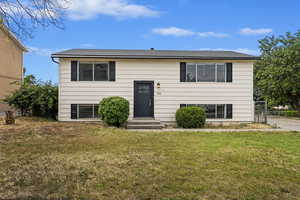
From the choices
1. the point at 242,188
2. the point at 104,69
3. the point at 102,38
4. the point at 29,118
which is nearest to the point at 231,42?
the point at 102,38

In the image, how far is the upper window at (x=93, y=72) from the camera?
11703mm

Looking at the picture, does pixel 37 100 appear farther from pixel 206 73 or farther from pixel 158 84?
pixel 206 73

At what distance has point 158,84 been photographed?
11.9m

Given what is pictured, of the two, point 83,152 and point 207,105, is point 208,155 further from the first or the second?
point 207,105

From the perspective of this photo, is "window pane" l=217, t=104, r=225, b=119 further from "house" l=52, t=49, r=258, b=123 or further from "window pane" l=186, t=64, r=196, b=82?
"window pane" l=186, t=64, r=196, b=82

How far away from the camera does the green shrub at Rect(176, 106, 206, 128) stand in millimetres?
10977

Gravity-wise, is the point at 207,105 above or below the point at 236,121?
above

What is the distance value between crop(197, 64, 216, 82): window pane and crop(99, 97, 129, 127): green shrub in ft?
14.3

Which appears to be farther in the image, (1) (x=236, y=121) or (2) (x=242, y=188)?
(1) (x=236, y=121)

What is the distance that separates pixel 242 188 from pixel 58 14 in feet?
17.0

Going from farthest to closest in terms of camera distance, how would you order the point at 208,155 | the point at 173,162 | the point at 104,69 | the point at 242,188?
the point at 104,69 < the point at 208,155 < the point at 173,162 < the point at 242,188

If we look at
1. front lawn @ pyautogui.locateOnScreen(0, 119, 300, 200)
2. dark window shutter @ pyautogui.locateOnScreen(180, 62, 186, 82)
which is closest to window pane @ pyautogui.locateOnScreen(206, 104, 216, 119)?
dark window shutter @ pyautogui.locateOnScreen(180, 62, 186, 82)

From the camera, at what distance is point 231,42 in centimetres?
2141

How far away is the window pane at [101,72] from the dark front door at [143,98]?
165cm
